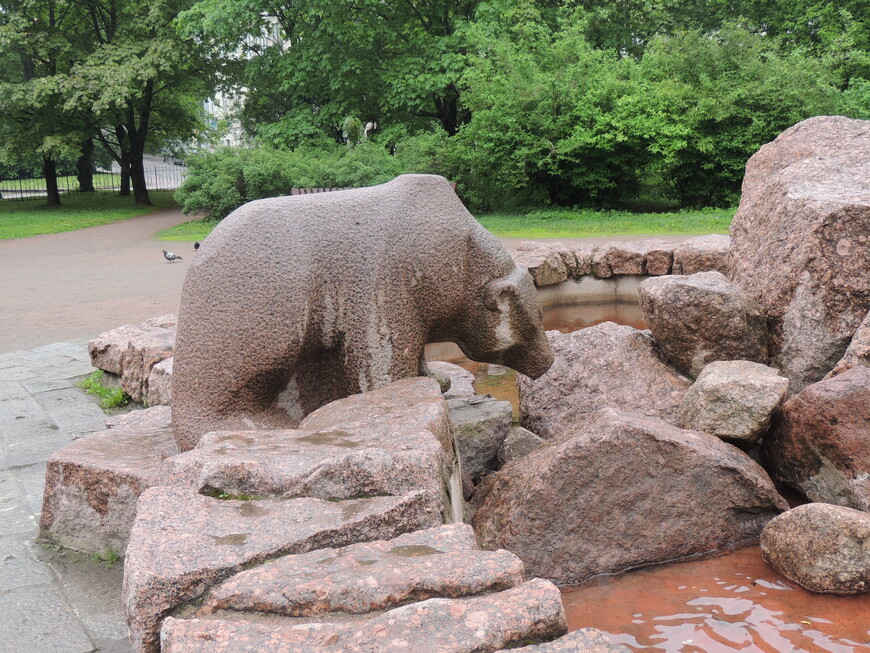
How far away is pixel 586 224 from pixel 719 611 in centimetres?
1423

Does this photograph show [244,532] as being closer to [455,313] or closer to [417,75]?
[455,313]

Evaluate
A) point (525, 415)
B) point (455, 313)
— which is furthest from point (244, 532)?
point (525, 415)

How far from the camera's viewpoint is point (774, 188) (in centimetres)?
563

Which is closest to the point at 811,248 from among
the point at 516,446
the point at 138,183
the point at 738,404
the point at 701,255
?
the point at 738,404

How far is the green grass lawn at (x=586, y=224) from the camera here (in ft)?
50.4

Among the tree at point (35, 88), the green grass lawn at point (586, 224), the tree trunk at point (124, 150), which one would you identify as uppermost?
the tree at point (35, 88)

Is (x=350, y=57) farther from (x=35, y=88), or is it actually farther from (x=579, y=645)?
(x=579, y=645)

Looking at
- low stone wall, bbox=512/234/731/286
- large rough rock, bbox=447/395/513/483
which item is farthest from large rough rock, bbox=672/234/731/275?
large rough rock, bbox=447/395/513/483

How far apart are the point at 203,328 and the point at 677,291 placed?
311cm

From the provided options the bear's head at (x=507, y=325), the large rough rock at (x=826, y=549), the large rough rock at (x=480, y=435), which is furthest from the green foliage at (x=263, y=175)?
the large rough rock at (x=826, y=549)

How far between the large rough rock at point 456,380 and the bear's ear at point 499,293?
130 centimetres

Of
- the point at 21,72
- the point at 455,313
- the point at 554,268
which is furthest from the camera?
the point at 21,72

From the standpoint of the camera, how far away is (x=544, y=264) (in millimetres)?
9664

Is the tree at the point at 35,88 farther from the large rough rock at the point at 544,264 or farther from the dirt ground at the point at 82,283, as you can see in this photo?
the large rough rock at the point at 544,264
